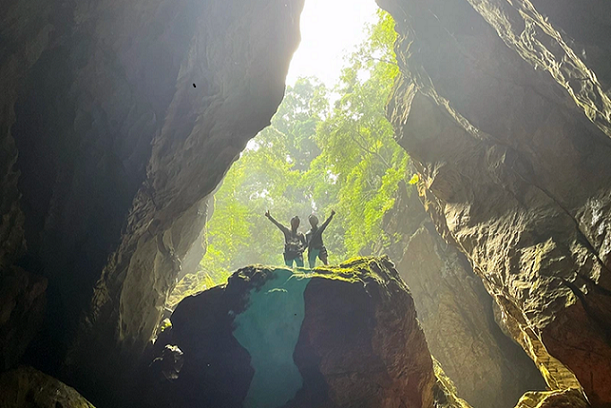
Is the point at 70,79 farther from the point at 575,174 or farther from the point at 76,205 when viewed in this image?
the point at 575,174

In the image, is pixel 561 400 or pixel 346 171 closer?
pixel 561 400

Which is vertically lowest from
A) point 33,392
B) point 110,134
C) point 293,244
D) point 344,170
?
point 33,392

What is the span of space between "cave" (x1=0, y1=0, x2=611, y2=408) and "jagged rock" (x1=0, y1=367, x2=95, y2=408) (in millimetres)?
28

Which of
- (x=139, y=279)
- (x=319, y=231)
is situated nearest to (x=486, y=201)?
(x=319, y=231)

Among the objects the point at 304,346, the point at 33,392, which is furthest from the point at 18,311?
the point at 304,346

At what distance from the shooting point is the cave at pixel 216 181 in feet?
16.1

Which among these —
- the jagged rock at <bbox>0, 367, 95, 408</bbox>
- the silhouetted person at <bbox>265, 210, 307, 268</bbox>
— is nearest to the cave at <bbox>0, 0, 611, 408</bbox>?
the jagged rock at <bbox>0, 367, 95, 408</bbox>

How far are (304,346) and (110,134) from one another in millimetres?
5146

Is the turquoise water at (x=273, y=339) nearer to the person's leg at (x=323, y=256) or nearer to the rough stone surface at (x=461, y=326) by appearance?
the person's leg at (x=323, y=256)

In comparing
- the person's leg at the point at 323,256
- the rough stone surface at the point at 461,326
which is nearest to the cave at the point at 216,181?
the person's leg at the point at 323,256

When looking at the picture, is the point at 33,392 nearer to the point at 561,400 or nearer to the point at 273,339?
the point at 273,339

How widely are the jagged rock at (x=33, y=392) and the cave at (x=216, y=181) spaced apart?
28mm

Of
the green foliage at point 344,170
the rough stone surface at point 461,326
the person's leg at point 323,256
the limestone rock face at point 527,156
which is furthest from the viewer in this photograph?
the green foliage at point 344,170

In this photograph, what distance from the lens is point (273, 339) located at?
6535 millimetres
